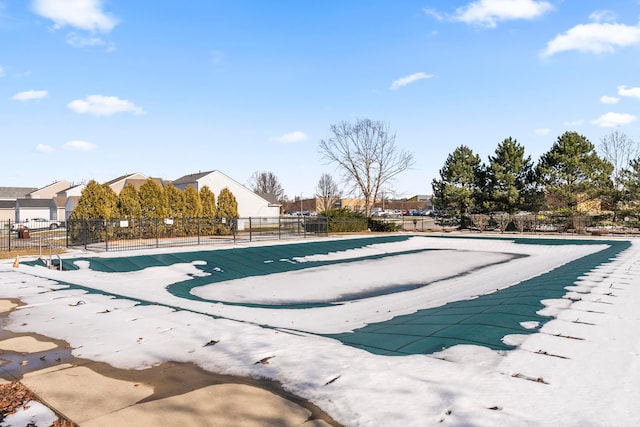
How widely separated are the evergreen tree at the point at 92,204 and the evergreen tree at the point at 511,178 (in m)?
25.6

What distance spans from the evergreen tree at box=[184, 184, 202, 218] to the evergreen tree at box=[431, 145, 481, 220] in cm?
1820

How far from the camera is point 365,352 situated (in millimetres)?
4004

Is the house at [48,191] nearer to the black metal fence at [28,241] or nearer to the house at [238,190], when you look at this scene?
the house at [238,190]

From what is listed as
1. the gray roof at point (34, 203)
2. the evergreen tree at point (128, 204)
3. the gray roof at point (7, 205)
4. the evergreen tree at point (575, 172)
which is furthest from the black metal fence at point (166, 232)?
the gray roof at point (7, 205)

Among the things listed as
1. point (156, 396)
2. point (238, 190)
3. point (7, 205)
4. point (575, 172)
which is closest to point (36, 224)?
point (7, 205)

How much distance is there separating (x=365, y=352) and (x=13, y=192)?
79.4m

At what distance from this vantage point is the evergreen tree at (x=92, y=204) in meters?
20.0

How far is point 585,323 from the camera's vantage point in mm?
4824

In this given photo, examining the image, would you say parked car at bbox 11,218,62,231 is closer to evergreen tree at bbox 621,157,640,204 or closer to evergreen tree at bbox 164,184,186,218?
evergreen tree at bbox 164,184,186,218

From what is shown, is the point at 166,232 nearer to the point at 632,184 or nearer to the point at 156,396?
the point at 156,396

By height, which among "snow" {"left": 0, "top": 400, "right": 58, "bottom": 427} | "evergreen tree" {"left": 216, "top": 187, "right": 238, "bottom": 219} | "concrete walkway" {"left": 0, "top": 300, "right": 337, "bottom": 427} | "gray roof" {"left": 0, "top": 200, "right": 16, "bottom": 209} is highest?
"gray roof" {"left": 0, "top": 200, "right": 16, "bottom": 209}

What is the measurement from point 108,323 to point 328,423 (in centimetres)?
410

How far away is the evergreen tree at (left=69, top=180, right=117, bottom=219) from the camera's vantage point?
19953 mm

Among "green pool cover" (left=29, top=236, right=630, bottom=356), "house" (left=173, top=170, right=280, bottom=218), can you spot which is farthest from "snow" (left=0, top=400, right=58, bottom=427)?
"house" (left=173, top=170, right=280, bottom=218)
